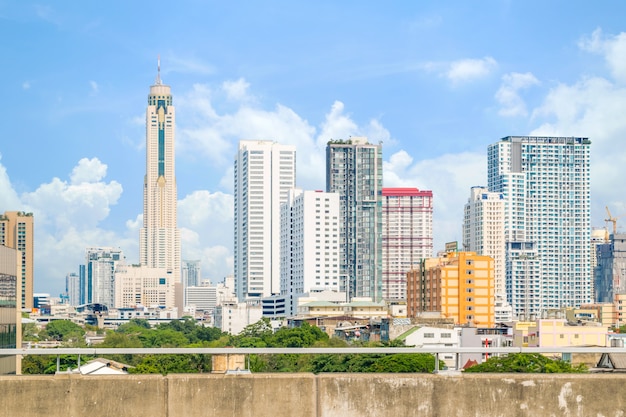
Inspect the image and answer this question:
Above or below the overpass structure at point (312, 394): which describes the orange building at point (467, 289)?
below

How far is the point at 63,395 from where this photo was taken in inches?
433

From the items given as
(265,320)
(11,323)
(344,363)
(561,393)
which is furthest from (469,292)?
(561,393)

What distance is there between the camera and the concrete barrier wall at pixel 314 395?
36.0 ft

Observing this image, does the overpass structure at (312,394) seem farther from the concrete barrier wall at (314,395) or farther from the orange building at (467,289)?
the orange building at (467,289)

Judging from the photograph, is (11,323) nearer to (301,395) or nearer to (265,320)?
(301,395)

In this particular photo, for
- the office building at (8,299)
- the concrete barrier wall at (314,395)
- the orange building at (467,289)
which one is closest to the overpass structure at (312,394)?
the concrete barrier wall at (314,395)

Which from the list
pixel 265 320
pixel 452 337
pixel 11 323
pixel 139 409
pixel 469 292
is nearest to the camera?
pixel 139 409

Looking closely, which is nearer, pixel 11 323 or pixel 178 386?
pixel 178 386

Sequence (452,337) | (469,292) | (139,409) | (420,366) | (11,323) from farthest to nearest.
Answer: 1. (469,292)
2. (452,337)
3. (420,366)
4. (11,323)
5. (139,409)

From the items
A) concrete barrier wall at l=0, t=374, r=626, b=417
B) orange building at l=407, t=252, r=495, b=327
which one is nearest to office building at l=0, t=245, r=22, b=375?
concrete barrier wall at l=0, t=374, r=626, b=417

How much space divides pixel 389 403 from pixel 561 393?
169 centimetres

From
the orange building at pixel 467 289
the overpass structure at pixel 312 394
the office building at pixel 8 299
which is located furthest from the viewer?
the orange building at pixel 467 289

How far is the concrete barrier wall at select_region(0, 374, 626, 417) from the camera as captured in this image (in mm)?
10977

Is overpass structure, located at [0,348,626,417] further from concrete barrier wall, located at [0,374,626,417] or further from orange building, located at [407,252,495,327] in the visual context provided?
orange building, located at [407,252,495,327]
